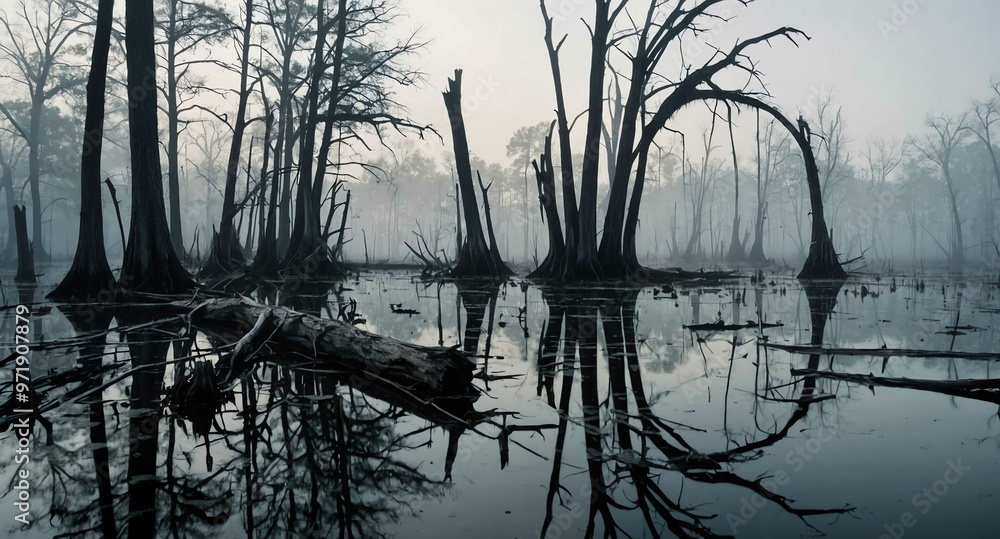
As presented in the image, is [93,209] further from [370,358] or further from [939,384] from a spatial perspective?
[939,384]

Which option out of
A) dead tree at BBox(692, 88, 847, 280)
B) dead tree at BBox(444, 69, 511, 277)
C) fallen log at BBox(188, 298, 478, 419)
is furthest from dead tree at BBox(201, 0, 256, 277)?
dead tree at BBox(692, 88, 847, 280)

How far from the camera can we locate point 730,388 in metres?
3.40

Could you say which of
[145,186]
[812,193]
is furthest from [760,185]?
[145,186]

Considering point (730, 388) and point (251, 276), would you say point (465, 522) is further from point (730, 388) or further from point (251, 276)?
point (251, 276)

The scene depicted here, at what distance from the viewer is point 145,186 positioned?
29.5ft

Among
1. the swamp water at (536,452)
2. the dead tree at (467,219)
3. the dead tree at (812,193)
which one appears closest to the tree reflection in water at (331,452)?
the swamp water at (536,452)

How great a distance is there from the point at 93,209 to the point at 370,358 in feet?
25.5

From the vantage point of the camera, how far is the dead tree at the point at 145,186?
28.5 feet

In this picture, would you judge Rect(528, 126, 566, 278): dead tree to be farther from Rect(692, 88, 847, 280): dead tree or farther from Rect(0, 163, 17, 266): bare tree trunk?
Rect(0, 163, 17, 266): bare tree trunk

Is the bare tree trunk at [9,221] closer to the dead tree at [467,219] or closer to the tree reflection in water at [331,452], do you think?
the dead tree at [467,219]

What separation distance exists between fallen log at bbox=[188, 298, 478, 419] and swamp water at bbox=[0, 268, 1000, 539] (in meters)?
0.11

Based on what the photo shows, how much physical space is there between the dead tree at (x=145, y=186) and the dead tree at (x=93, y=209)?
40 centimetres

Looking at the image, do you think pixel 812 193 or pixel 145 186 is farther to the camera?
pixel 812 193

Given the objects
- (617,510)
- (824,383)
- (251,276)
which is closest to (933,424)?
(824,383)
